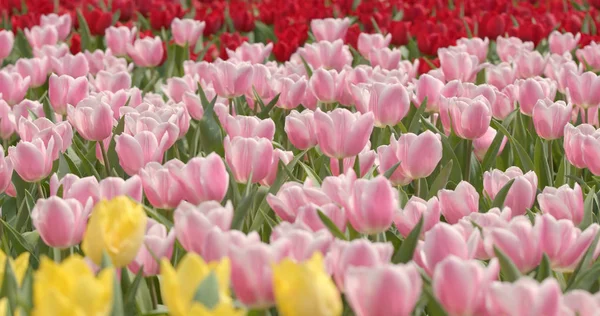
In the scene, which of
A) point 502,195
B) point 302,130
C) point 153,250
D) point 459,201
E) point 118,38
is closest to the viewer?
point 153,250

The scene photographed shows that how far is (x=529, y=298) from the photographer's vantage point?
122 cm

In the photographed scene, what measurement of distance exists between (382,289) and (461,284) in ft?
0.48

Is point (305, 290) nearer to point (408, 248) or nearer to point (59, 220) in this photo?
point (408, 248)

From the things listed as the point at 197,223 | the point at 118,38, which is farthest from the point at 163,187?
the point at 118,38

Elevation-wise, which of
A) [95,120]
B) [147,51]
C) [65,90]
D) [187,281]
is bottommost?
[147,51]

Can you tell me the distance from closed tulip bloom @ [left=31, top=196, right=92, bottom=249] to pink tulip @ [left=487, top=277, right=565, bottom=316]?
33.6 inches

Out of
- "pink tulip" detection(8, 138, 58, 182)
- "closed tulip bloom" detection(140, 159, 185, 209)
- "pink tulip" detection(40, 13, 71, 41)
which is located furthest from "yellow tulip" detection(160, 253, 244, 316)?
"pink tulip" detection(40, 13, 71, 41)

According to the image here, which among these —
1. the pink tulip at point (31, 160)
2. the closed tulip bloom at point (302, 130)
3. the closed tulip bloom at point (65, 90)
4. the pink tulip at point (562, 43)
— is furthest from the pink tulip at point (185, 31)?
the pink tulip at point (31, 160)

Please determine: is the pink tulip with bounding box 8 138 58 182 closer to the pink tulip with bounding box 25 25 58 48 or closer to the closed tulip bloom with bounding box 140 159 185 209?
the closed tulip bloom with bounding box 140 159 185 209

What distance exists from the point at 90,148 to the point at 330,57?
1318mm

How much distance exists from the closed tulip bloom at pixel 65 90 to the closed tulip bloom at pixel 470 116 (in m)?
1.29

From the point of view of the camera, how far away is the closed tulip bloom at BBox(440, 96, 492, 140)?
254cm

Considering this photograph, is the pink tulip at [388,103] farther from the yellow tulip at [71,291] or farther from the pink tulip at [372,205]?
the yellow tulip at [71,291]

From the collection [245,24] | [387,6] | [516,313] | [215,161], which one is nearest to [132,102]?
[215,161]
